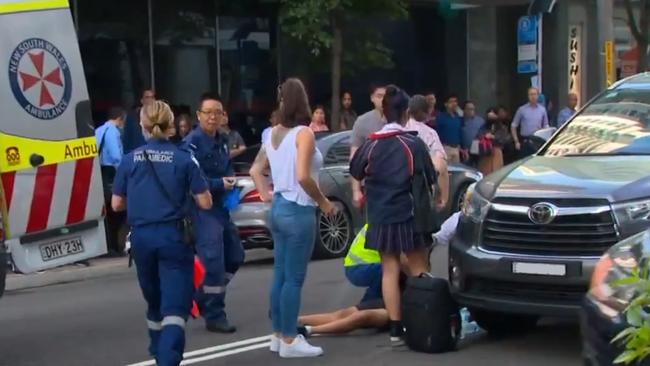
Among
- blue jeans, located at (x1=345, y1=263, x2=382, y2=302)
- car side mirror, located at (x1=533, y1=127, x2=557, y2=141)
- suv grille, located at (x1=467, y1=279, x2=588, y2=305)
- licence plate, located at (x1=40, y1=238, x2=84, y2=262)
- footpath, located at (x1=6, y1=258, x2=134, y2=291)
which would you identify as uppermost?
car side mirror, located at (x1=533, y1=127, x2=557, y2=141)

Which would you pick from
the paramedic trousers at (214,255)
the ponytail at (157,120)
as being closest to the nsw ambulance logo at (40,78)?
the paramedic trousers at (214,255)

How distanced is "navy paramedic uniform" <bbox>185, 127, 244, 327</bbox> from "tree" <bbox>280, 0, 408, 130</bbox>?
30.4ft

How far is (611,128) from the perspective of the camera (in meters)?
8.95

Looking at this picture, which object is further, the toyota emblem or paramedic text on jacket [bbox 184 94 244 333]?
paramedic text on jacket [bbox 184 94 244 333]

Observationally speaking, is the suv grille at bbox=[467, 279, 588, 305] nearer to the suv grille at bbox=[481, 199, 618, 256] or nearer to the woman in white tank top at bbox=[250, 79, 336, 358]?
the suv grille at bbox=[481, 199, 618, 256]

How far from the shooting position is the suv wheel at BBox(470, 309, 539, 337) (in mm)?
8797

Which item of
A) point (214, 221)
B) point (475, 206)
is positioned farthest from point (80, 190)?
point (475, 206)

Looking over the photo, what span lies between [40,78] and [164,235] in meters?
2.12

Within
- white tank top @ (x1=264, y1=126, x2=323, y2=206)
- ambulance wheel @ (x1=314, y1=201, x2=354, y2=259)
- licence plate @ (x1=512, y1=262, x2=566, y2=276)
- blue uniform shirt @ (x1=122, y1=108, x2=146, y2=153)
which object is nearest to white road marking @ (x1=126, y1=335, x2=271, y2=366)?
white tank top @ (x1=264, y1=126, x2=323, y2=206)

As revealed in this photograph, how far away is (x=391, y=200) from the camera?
8.49 m

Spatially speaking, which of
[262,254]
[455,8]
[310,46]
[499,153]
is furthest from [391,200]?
[455,8]

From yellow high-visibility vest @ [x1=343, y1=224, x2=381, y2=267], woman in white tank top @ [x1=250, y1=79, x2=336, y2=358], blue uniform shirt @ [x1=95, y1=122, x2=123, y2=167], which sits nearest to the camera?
woman in white tank top @ [x1=250, y1=79, x2=336, y2=358]

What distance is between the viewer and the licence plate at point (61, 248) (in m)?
9.06

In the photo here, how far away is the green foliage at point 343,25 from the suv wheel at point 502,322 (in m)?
10.0
